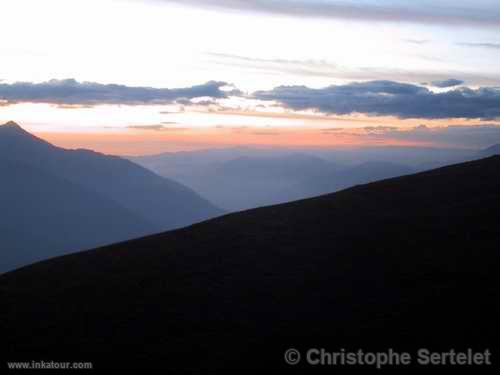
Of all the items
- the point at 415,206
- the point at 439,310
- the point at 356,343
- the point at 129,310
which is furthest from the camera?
the point at 415,206

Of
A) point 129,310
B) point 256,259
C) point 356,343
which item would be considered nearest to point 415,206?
point 256,259

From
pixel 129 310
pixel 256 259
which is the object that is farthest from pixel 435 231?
pixel 129 310

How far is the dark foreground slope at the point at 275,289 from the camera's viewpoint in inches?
776

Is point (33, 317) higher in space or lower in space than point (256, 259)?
lower

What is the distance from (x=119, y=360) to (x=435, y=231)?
60.1 feet

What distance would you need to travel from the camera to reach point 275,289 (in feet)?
80.0

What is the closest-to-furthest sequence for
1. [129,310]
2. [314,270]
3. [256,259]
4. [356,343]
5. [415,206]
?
[356,343]
[129,310]
[314,270]
[256,259]
[415,206]

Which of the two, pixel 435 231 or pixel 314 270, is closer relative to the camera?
pixel 314 270

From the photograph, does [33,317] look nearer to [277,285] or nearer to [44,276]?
[44,276]

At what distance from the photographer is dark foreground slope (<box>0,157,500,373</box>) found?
1970 centimetres

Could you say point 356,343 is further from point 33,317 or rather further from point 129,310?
point 33,317

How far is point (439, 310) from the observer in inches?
814

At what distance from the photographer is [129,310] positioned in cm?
2347


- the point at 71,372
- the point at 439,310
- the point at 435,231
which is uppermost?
the point at 435,231
